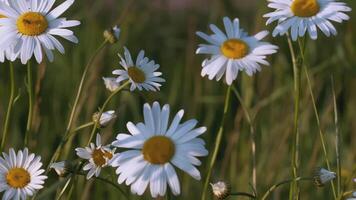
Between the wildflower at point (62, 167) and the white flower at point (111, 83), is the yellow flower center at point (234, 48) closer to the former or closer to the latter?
the white flower at point (111, 83)

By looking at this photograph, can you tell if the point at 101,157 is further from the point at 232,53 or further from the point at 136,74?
the point at 232,53

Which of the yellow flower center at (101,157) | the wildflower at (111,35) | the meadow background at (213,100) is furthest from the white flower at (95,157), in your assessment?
the meadow background at (213,100)

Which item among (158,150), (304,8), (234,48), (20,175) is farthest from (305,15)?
(20,175)

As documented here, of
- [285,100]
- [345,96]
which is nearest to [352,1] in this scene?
[345,96]

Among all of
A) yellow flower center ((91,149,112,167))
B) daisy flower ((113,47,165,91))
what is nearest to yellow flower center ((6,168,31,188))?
yellow flower center ((91,149,112,167))

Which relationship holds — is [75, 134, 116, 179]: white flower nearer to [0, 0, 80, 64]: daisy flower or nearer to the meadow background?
[0, 0, 80, 64]: daisy flower

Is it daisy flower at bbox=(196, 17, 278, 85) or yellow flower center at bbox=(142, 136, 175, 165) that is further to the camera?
daisy flower at bbox=(196, 17, 278, 85)

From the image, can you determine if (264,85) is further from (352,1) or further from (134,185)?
(134,185)
